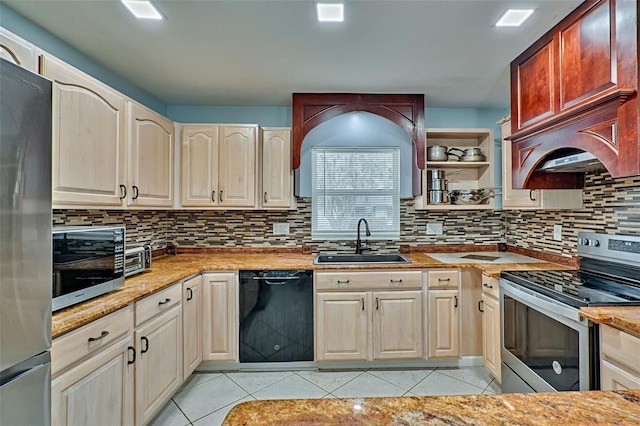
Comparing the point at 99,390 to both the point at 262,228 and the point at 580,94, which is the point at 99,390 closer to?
the point at 262,228

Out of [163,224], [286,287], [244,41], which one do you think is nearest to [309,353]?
[286,287]

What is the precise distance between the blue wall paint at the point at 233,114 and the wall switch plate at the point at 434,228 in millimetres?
1778

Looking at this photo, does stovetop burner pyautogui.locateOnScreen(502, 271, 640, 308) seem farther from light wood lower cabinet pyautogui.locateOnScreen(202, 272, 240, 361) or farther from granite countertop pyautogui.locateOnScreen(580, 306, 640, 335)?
light wood lower cabinet pyautogui.locateOnScreen(202, 272, 240, 361)

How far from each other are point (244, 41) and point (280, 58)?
11.5 inches

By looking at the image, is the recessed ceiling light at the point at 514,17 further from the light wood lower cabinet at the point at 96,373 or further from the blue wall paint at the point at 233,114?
the light wood lower cabinet at the point at 96,373

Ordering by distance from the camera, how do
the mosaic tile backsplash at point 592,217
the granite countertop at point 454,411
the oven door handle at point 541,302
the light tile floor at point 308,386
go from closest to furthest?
the granite countertop at point 454,411, the oven door handle at point 541,302, the mosaic tile backsplash at point 592,217, the light tile floor at point 308,386

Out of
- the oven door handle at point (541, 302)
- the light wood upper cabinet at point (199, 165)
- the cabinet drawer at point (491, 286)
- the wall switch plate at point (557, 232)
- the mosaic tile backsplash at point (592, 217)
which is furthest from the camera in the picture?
the light wood upper cabinet at point (199, 165)

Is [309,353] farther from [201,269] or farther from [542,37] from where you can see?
[542,37]

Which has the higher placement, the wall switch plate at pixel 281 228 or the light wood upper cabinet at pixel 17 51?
the light wood upper cabinet at pixel 17 51

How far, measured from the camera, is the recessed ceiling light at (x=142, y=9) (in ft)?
5.28

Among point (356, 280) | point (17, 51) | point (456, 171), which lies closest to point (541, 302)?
point (356, 280)

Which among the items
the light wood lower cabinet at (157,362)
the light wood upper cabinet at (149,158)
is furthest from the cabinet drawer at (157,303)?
the light wood upper cabinet at (149,158)

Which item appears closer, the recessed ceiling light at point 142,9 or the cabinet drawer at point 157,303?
the recessed ceiling light at point 142,9

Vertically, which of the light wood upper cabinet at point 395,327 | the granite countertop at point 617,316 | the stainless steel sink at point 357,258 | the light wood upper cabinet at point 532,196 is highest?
the light wood upper cabinet at point 532,196
